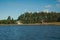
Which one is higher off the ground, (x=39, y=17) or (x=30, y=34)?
(x=39, y=17)

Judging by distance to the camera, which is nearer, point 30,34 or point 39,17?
point 30,34

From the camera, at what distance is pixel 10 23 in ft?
613

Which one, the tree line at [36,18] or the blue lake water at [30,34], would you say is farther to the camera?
the tree line at [36,18]

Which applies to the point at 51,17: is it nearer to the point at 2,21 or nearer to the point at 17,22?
the point at 17,22

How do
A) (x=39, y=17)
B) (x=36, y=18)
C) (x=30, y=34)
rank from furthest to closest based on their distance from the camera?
(x=39, y=17), (x=36, y=18), (x=30, y=34)

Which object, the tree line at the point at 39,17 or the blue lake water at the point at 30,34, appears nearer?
the blue lake water at the point at 30,34

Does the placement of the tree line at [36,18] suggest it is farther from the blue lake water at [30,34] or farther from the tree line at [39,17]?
the blue lake water at [30,34]

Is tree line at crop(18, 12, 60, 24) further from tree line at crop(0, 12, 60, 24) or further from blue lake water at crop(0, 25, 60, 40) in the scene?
blue lake water at crop(0, 25, 60, 40)

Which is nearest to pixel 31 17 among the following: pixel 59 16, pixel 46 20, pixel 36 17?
pixel 36 17

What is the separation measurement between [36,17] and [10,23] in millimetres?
27026

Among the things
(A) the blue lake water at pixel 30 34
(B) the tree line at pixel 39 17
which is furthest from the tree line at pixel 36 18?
(A) the blue lake water at pixel 30 34

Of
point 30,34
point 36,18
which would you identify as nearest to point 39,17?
point 36,18

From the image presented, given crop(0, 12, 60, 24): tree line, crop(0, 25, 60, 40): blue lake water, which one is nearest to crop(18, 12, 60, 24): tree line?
crop(0, 12, 60, 24): tree line

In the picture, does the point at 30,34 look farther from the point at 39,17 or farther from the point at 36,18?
the point at 39,17
